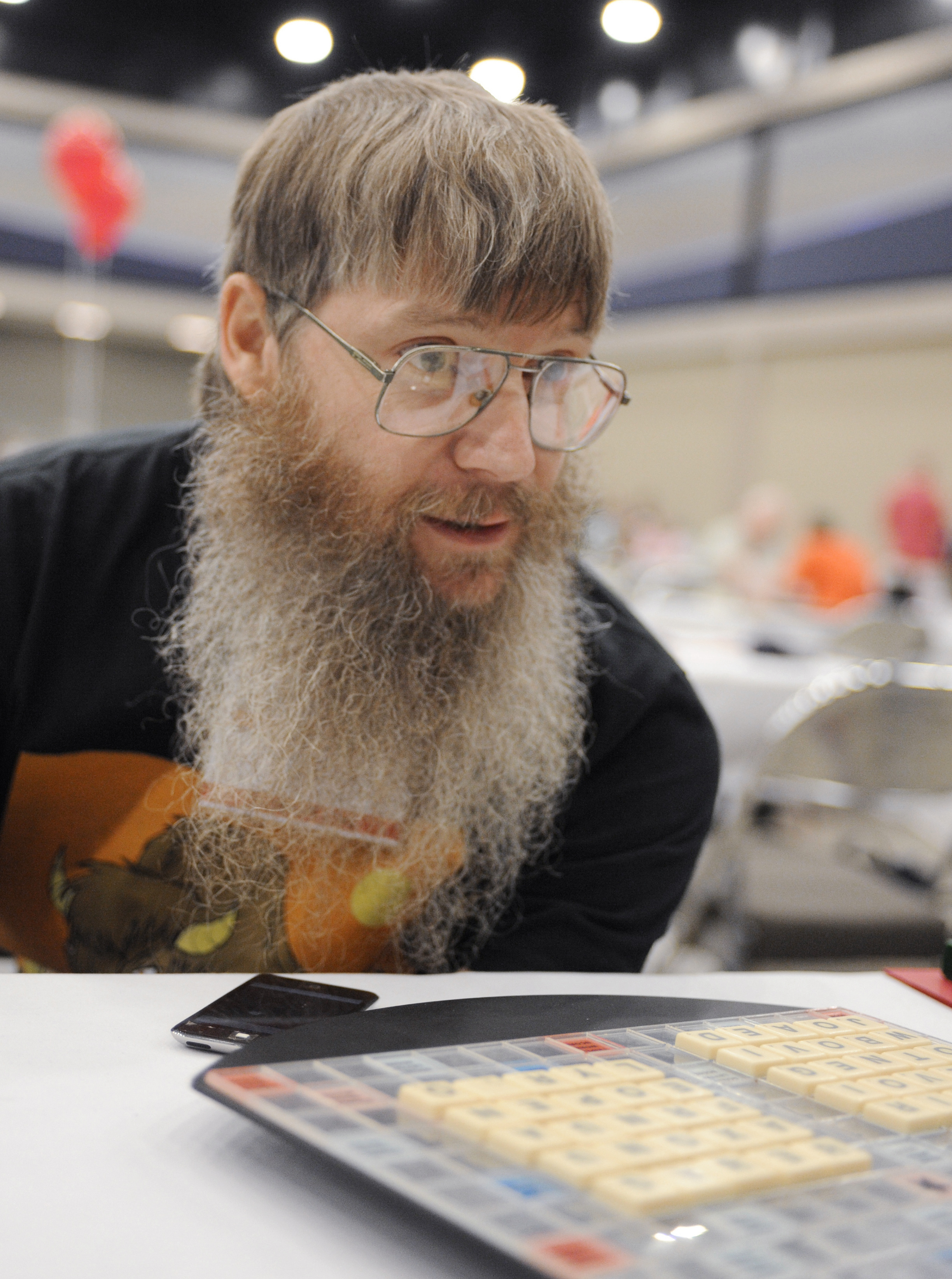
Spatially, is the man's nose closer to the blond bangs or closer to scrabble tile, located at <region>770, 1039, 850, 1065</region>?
the blond bangs

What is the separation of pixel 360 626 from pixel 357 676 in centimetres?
5

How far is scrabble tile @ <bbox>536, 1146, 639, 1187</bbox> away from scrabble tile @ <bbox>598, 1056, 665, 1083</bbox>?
9 cm

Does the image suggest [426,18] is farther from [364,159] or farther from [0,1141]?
[0,1141]

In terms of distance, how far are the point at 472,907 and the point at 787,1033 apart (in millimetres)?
532

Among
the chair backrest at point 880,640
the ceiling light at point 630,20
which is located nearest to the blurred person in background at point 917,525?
the ceiling light at point 630,20

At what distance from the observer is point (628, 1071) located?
587 millimetres

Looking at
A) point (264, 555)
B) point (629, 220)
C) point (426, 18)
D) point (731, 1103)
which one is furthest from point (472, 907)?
point (629, 220)

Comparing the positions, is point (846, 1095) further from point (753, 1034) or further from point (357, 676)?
point (357, 676)

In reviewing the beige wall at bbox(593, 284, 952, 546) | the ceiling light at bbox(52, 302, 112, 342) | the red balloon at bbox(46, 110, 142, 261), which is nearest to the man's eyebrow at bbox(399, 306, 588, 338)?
the red balloon at bbox(46, 110, 142, 261)

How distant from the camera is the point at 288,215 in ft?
3.80

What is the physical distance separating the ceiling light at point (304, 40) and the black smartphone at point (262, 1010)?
5.15 meters

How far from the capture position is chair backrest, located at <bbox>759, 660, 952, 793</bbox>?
88.4 inches

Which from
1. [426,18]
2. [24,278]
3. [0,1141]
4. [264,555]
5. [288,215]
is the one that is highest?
[24,278]

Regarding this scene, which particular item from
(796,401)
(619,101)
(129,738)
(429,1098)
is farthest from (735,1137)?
(796,401)
